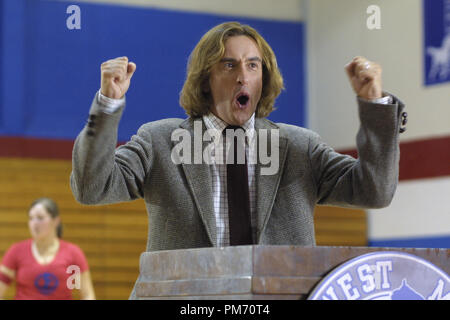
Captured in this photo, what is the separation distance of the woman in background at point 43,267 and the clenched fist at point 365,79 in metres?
3.50

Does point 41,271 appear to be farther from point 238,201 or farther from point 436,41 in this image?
point 436,41

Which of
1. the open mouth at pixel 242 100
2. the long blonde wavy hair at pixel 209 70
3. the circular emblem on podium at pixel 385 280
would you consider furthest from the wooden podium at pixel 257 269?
the long blonde wavy hair at pixel 209 70

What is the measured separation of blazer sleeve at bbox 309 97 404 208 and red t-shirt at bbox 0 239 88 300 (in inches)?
130

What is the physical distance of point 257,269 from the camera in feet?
4.54

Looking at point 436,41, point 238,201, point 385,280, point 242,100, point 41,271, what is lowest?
point 41,271

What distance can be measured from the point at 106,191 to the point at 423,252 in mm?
774

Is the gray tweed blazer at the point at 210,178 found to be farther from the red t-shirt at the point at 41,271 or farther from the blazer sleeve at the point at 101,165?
the red t-shirt at the point at 41,271

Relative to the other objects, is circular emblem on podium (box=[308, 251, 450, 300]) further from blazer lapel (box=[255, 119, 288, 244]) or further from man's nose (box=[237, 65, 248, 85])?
man's nose (box=[237, 65, 248, 85])

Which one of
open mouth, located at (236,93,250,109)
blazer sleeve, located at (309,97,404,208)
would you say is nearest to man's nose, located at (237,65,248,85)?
open mouth, located at (236,93,250,109)

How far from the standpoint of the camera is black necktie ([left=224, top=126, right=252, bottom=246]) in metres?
1.84

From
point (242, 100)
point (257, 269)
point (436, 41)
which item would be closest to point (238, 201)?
point (242, 100)

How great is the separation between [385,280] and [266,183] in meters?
0.55

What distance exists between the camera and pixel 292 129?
2059mm

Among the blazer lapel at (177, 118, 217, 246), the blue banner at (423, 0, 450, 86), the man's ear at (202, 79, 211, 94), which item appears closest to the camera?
the blazer lapel at (177, 118, 217, 246)
